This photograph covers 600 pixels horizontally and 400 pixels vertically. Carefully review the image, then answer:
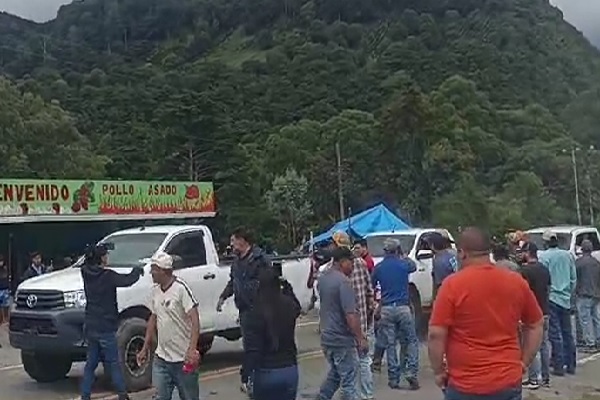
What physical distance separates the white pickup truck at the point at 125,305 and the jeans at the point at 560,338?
3.80 meters

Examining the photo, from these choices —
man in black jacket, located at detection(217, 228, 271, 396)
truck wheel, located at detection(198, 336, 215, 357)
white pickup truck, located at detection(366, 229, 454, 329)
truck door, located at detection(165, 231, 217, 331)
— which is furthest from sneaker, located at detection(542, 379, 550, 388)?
white pickup truck, located at detection(366, 229, 454, 329)

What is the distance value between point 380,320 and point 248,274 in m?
3.96

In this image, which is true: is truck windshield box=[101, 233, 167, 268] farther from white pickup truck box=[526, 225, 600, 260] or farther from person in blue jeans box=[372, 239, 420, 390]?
white pickup truck box=[526, 225, 600, 260]

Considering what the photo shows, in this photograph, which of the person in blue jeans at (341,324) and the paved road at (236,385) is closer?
the person in blue jeans at (341,324)

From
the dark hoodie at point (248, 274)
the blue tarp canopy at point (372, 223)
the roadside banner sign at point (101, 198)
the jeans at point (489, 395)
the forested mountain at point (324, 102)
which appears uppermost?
the forested mountain at point (324, 102)

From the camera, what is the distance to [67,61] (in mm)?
112250

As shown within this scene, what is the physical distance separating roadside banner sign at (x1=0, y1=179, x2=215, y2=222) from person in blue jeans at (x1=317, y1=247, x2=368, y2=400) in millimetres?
19119

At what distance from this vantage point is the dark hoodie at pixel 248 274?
7.75m

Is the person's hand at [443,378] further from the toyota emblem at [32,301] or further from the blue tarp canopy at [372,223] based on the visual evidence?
the blue tarp canopy at [372,223]

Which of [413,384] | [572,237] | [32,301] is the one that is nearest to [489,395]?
[413,384]

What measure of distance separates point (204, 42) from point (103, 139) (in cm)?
7533

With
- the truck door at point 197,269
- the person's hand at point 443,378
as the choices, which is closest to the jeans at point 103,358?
the truck door at point 197,269

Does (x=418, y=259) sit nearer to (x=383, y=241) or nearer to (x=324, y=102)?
(x=383, y=241)

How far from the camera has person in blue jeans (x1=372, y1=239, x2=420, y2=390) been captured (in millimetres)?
12078
